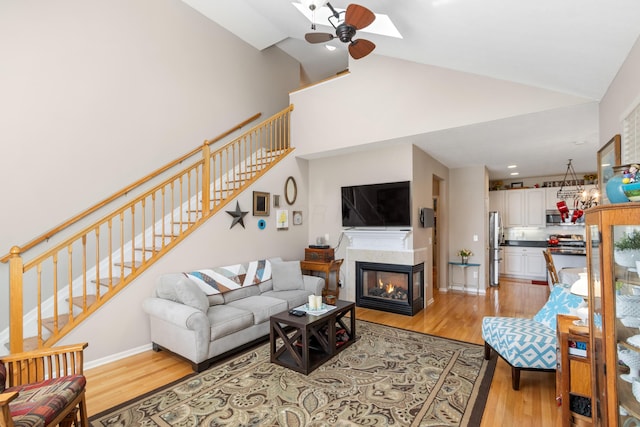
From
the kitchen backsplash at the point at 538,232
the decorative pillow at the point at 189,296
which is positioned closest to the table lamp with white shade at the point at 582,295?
the decorative pillow at the point at 189,296

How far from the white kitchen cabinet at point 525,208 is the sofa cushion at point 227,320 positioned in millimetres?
7372

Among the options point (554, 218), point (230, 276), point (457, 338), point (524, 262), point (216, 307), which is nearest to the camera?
point (216, 307)

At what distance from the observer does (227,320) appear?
3246 millimetres

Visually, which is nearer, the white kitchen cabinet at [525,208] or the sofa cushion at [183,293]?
the sofa cushion at [183,293]

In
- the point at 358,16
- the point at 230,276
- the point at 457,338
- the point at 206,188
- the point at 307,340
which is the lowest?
the point at 457,338

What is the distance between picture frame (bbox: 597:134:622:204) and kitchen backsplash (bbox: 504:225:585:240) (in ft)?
17.6

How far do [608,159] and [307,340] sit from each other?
3.23 m

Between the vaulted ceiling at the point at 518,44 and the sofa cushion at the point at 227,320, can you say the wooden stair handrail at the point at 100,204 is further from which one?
the vaulted ceiling at the point at 518,44

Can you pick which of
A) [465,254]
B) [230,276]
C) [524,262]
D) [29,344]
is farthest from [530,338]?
[524,262]

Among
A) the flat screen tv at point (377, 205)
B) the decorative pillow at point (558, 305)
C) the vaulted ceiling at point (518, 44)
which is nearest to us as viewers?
the vaulted ceiling at point (518, 44)

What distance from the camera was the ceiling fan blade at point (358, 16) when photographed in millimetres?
2385

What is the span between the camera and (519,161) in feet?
20.1

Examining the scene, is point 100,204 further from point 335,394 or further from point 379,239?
point 379,239

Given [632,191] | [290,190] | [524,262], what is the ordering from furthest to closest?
1. [524,262]
2. [290,190]
3. [632,191]
